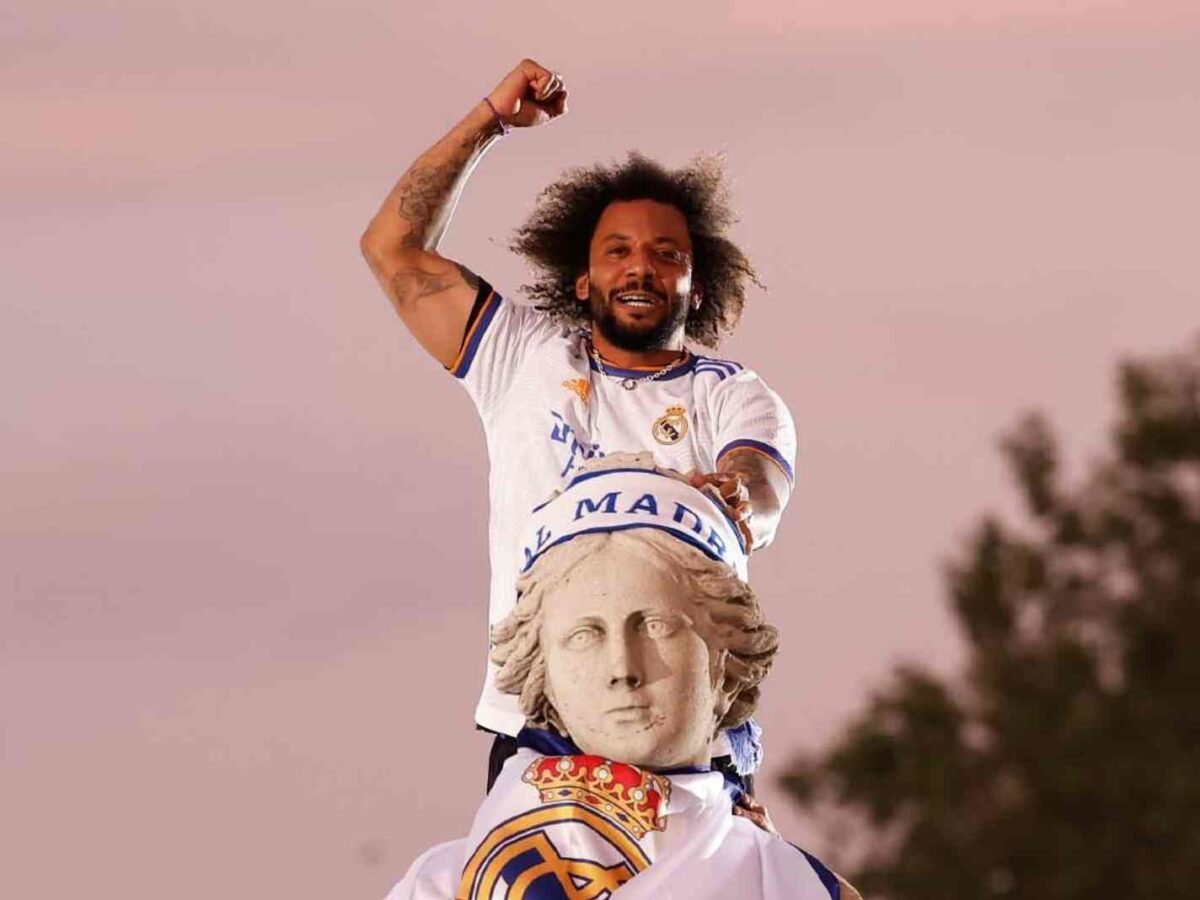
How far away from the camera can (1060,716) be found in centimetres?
1137

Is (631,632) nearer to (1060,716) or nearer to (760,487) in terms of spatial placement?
(760,487)

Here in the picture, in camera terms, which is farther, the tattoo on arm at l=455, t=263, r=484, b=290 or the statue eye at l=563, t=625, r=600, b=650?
the tattoo on arm at l=455, t=263, r=484, b=290

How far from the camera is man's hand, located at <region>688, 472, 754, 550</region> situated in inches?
209

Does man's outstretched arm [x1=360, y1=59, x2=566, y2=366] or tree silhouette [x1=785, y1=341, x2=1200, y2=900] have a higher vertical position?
tree silhouette [x1=785, y1=341, x2=1200, y2=900]

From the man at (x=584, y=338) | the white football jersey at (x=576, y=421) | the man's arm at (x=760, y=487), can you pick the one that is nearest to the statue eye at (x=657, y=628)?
the man's arm at (x=760, y=487)

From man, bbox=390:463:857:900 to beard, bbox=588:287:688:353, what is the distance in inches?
55.0

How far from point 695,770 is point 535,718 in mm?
249

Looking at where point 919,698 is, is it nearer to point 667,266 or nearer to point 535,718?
point 667,266

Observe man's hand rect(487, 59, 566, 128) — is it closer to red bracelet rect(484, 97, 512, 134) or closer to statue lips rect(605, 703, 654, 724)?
red bracelet rect(484, 97, 512, 134)

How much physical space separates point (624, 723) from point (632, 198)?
2.00 metres

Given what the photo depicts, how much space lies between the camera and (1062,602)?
11695 millimetres

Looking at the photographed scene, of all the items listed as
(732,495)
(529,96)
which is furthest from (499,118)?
(732,495)

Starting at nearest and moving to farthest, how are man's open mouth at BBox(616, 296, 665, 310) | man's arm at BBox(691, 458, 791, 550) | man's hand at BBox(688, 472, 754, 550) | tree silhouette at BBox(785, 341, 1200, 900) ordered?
1. man's hand at BBox(688, 472, 754, 550)
2. man's arm at BBox(691, 458, 791, 550)
3. man's open mouth at BBox(616, 296, 665, 310)
4. tree silhouette at BBox(785, 341, 1200, 900)

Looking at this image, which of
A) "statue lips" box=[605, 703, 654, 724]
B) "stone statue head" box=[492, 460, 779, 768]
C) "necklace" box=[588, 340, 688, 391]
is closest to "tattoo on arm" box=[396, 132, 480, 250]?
"necklace" box=[588, 340, 688, 391]
